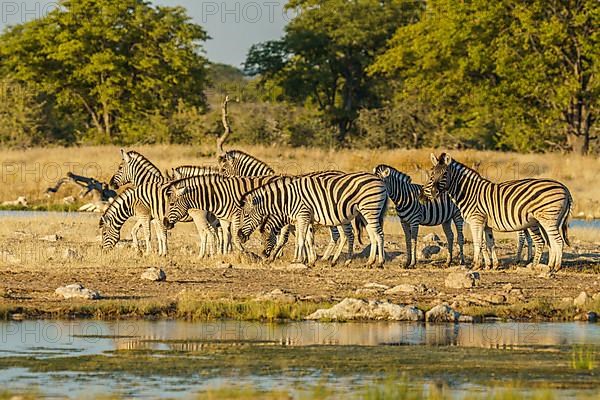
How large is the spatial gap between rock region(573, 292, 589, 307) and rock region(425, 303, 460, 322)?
1749 millimetres

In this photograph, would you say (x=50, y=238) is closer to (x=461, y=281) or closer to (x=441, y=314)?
(x=461, y=281)

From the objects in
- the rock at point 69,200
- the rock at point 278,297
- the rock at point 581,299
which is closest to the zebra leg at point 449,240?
the rock at point 581,299

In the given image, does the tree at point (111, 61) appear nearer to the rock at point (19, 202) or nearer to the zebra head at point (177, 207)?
the rock at point (19, 202)

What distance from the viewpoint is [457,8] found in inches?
2106

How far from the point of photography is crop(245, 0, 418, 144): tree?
221ft

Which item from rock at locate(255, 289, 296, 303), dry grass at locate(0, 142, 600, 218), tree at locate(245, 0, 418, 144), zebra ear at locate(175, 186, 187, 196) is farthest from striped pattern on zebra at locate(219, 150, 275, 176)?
tree at locate(245, 0, 418, 144)

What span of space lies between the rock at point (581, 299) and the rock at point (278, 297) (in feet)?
11.5

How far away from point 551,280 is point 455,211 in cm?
296

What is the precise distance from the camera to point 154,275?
1720 cm

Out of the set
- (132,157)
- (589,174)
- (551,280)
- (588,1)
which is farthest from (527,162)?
(551,280)

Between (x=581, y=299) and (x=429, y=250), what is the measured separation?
6825mm

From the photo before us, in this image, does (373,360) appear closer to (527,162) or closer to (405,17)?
(527,162)

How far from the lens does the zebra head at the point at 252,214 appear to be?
19812mm

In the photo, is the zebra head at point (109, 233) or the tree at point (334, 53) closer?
the zebra head at point (109, 233)
